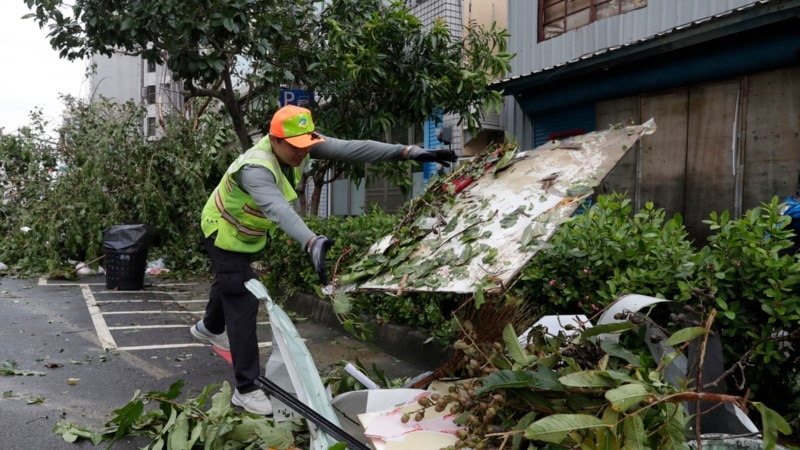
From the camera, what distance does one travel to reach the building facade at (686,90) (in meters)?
6.31

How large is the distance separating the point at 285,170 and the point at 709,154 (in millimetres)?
5796

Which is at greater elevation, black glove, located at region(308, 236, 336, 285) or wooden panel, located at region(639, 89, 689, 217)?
wooden panel, located at region(639, 89, 689, 217)

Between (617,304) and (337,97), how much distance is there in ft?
18.7

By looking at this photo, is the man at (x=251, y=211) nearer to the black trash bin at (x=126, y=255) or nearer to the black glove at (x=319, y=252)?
the black glove at (x=319, y=252)

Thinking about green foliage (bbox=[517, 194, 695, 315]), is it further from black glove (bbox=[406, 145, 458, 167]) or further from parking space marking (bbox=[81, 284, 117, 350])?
parking space marking (bbox=[81, 284, 117, 350])

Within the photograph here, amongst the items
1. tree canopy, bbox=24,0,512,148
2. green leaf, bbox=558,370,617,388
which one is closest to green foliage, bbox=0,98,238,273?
tree canopy, bbox=24,0,512,148

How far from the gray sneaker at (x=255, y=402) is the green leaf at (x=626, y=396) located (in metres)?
2.31

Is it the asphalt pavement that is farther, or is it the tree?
the tree

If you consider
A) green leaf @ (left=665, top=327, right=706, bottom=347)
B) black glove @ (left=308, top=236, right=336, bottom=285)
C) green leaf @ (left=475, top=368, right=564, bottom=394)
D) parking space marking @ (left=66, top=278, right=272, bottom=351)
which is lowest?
parking space marking @ (left=66, top=278, right=272, bottom=351)

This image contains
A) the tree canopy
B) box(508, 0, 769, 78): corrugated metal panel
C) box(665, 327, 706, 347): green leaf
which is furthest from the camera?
box(508, 0, 769, 78): corrugated metal panel

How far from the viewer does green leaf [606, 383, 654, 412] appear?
1.74 metres

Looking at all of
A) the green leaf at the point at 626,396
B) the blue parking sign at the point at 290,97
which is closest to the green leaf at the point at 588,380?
the green leaf at the point at 626,396

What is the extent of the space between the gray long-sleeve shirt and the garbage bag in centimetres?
607

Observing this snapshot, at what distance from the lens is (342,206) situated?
1474cm
